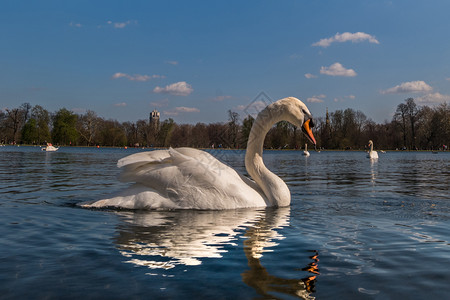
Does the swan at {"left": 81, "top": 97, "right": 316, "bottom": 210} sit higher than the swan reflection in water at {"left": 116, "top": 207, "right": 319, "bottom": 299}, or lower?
higher

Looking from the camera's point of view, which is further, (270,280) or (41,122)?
(41,122)

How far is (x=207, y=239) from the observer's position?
450cm

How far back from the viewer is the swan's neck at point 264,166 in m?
6.96

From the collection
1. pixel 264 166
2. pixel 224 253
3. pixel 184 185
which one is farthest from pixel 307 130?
pixel 224 253

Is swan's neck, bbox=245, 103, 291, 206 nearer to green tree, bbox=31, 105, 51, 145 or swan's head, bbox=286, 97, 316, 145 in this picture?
swan's head, bbox=286, 97, 316, 145

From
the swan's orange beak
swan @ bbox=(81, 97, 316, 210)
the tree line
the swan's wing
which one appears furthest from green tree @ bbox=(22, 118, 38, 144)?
the swan's orange beak

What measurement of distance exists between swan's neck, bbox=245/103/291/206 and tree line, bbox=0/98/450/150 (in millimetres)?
69032

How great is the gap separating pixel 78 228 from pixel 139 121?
105827mm

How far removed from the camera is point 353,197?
347 inches

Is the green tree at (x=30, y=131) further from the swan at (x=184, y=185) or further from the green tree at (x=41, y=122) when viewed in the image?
the swan at (x=184, y=185)

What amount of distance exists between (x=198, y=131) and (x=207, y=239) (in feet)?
288

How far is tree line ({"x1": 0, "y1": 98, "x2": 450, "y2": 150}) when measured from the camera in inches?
3398

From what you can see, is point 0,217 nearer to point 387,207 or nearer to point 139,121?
point 387,207

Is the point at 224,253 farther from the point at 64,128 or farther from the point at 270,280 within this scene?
the point at 64,128
